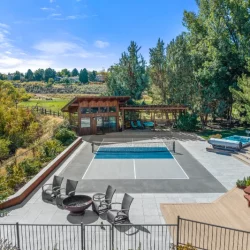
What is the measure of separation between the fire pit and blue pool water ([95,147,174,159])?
7677mm

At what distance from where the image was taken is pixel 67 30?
22281 millimetres

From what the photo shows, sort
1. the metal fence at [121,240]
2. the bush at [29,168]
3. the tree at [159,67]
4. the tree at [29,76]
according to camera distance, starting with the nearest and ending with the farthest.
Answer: the metal fence at [121,240] < the bush at [29,168] < the tree at [159,67] < the tree at [29,76]

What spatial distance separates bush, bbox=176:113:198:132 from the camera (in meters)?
26.8

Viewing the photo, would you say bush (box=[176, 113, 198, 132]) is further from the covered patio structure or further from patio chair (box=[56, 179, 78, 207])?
patio chair (box=[56, 179, 78, 207])

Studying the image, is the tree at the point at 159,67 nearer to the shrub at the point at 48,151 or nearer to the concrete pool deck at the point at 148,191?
the concrete pool deck at the point at 148,191

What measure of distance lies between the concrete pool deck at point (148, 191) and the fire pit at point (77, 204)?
261 millimetres

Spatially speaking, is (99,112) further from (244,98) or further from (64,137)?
(244,98)

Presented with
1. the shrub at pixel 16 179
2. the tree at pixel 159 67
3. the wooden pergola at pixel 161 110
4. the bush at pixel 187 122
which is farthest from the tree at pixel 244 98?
the shrub at pixel 16 179

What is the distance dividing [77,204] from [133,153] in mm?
9303

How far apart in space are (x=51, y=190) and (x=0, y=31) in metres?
17.0

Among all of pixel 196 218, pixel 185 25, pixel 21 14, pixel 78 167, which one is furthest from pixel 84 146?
pixel 185 25

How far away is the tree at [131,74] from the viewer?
33.2m

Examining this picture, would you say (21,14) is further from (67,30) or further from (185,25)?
(185,25)

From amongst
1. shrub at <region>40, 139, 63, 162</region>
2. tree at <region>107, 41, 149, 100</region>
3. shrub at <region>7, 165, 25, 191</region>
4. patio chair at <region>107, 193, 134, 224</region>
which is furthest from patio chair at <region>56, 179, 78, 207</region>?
tree at <region>107, 41, 149, 100</region>
